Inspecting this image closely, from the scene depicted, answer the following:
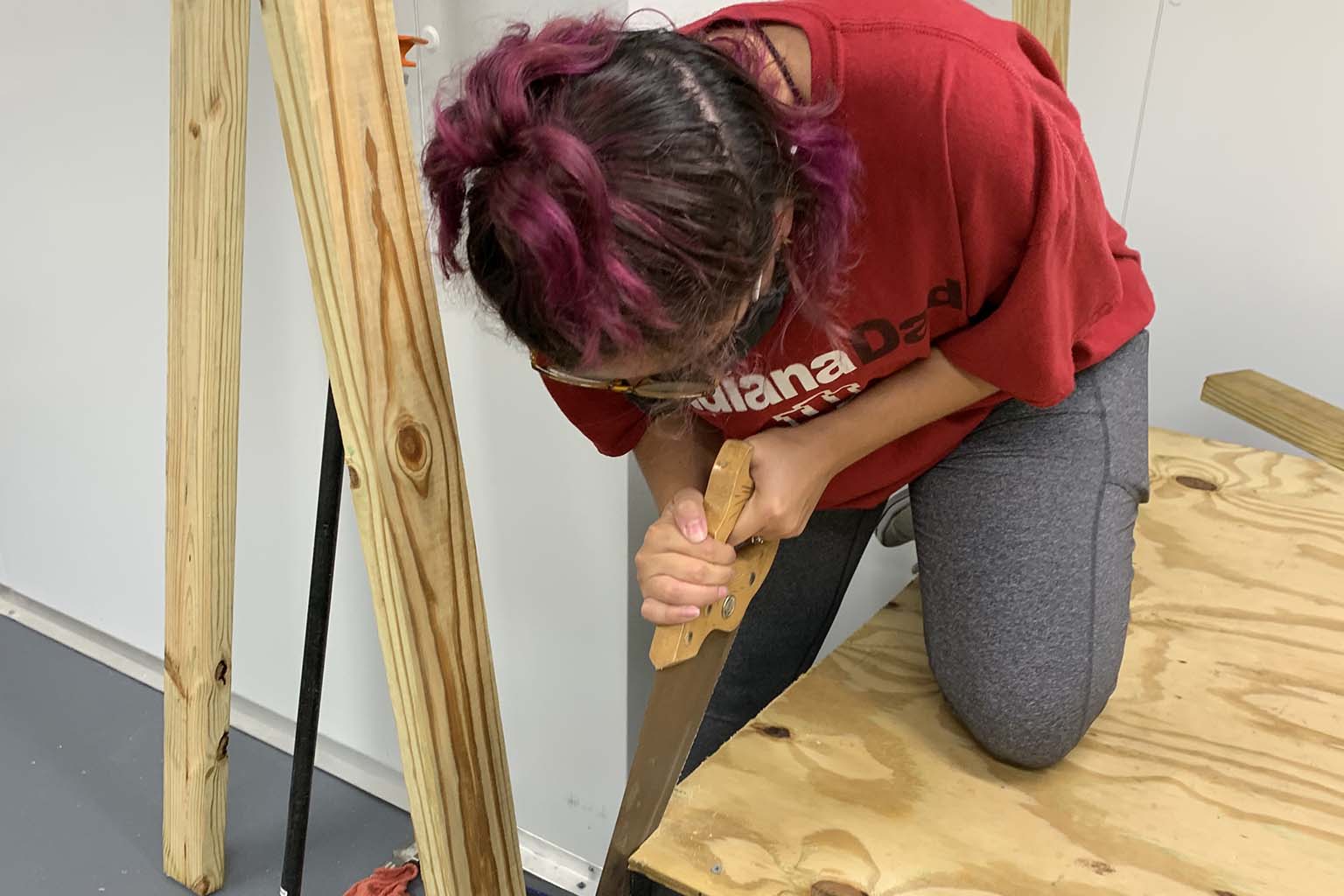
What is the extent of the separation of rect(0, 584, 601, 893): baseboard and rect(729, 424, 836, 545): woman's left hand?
677 millimetres

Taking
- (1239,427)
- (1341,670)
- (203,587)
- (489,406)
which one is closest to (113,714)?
(203,587)

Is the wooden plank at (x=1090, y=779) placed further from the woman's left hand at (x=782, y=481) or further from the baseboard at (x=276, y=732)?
the baseboard at (x=276, y=732)

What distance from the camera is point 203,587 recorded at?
3.38 feet

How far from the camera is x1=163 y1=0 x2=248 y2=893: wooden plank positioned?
875mm

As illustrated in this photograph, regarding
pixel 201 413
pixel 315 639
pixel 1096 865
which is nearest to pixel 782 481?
pixel 1096 865

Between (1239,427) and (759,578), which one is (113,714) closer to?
(759,578)

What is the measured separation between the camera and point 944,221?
625mm

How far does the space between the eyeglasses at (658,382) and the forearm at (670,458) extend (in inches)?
5.9

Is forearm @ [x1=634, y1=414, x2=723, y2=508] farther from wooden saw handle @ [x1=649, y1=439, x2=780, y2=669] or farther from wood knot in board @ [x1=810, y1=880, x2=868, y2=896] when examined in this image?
wood knot in board @ [x1=810, y1=880, x2=868, y2=896]

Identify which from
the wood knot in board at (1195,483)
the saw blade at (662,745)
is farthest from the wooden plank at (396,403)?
the wood knot in board at (1195,483)

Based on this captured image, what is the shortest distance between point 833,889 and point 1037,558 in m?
0.31

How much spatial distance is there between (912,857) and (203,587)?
78 cm

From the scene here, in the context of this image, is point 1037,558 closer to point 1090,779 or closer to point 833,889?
point 1090,779

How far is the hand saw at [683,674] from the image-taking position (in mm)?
631
